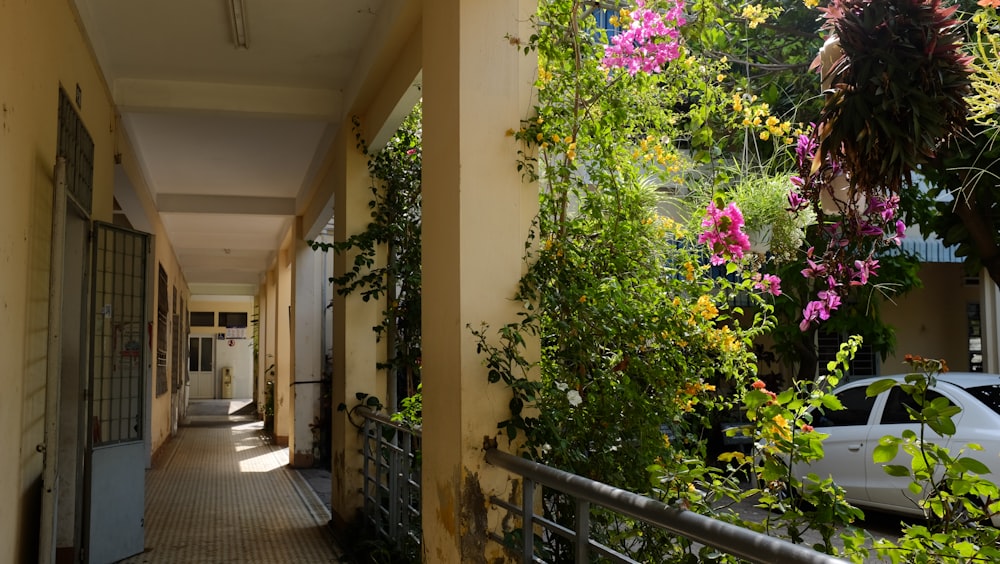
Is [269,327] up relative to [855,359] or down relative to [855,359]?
up

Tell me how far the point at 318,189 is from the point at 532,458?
5.52 meters

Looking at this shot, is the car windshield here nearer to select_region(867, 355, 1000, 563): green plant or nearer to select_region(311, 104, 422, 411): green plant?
select_region(311, 104, 422, 411): green plant

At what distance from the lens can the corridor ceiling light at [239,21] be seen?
15.7ft

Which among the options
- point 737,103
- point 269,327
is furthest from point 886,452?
point 269,327

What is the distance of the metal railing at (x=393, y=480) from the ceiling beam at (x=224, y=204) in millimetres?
4816

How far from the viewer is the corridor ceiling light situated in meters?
4.79

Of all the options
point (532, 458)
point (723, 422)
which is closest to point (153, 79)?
point (532, 458)

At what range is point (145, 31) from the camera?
5.31 meters

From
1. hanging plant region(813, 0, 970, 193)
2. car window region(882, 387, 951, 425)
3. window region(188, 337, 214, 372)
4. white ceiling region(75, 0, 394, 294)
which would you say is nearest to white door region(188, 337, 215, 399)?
window region(188, 337, 214, 372)

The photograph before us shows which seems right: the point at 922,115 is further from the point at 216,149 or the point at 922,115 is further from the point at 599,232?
the point at 216,149

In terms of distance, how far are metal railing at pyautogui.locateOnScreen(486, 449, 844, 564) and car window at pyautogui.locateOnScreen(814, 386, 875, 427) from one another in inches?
203

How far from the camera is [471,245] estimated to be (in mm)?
3477

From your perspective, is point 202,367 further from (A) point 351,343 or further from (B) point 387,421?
(B) point 387,421

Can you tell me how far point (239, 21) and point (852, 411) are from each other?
5830 millimetres
